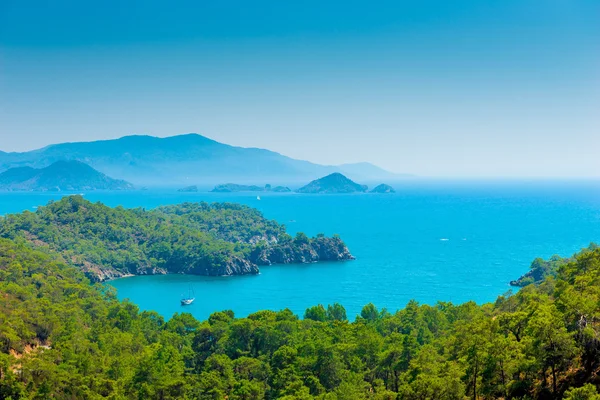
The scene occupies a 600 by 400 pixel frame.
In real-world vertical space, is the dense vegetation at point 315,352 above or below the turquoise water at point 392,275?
above

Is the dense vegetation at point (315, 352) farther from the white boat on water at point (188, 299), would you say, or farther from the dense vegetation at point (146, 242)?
the dense vegetation at point (146, 242)

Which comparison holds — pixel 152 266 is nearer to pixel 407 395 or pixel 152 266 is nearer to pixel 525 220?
pixel 407 395

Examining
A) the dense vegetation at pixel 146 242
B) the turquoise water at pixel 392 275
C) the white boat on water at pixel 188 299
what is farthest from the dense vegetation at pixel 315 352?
the dense vegetation at pixel 146 242

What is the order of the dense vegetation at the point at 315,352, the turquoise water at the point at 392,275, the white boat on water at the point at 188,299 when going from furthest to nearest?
the white boat on water at the point at 188,299, the turquoise water at the point at 392,275, the dense vegetation at the point at 315,352

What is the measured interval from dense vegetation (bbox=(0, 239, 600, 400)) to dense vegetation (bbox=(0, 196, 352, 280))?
51323 mm

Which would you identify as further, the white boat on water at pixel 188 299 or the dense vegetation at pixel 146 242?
the dense vegetation at pixel 146 242

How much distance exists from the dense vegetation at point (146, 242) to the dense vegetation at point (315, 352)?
51.3m

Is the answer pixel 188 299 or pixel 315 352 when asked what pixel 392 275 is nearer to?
pixel 188 299

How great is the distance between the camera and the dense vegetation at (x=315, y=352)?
81.8ft

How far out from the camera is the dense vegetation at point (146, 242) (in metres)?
111

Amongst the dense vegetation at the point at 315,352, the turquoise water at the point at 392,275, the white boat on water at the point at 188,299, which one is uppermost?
the dense vegetation at the point at 315,352

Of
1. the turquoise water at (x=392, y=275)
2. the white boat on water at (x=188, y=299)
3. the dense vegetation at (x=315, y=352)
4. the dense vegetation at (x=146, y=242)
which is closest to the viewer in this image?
the dense vegetation at (x=315, y=352)

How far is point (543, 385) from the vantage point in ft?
81.9

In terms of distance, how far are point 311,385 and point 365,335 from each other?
26.0 feet
